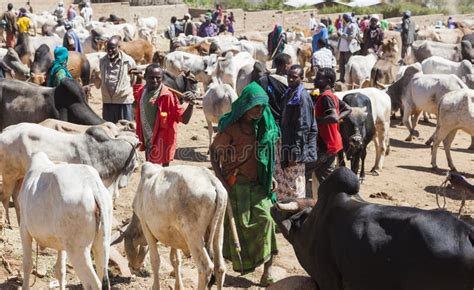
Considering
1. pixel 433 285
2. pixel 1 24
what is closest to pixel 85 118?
pixel 433 285

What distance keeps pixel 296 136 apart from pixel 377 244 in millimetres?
2764

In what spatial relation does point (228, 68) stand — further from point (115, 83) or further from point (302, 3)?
point (302, 3)

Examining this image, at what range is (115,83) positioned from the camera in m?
10.9

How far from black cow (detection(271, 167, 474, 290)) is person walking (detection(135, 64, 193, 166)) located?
234 cm

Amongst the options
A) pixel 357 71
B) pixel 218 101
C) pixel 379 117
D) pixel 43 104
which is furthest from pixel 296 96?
pixel 357 71

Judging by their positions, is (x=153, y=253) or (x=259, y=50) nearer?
(x=153, y=253)

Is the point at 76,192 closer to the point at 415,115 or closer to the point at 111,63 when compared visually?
the point at 111,63

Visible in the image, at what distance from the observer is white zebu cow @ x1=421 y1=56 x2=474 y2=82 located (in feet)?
58.6

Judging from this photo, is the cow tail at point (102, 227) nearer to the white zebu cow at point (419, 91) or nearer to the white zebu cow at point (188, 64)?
the white zebu cow at point (419, 91)

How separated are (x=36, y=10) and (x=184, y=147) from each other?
73.4 feet

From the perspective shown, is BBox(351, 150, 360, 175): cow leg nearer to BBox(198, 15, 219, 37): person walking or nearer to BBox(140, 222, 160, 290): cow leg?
BBox(140, 222, 160, 290): cow leg

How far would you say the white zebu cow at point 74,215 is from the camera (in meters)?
5.81

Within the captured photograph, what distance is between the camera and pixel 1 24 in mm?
25812

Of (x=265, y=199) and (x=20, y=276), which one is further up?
(x=265, y=199)
